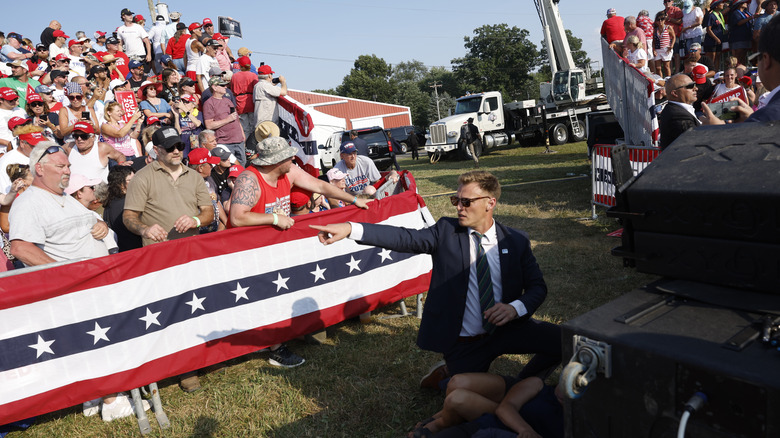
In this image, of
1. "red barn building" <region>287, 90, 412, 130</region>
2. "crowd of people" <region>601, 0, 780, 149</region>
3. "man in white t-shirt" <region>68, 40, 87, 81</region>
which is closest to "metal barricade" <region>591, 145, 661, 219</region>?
"crowd of people" <region>601, 0, 780, 149</region>

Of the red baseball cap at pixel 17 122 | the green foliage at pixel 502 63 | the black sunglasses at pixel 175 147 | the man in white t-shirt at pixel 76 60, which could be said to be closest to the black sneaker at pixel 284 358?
the black sunglasses at pixel 175 147

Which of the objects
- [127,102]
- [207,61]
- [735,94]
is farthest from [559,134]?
[127,102]

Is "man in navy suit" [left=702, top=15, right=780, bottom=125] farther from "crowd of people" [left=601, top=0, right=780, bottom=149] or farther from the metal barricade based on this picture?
the metal barricade

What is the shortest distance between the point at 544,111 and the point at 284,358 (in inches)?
892

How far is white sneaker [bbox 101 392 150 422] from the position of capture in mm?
4262

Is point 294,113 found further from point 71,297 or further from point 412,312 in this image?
point 71,297

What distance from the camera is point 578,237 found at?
27.7 ft

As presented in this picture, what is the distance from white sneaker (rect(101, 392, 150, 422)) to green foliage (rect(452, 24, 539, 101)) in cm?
7021

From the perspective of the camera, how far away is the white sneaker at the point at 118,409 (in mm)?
4262

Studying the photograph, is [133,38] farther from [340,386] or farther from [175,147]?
[340,386]

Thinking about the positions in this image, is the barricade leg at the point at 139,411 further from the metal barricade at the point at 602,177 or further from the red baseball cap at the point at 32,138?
the metal barricade at the point at 602,177

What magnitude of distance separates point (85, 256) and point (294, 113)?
11.7 ft

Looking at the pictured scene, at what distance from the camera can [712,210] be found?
1997 millimetres

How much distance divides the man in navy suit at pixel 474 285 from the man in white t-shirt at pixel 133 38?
43.3 ft
